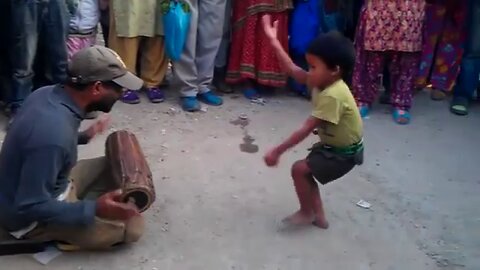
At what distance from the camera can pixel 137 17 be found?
535cm

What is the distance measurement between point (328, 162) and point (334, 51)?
0.57 m

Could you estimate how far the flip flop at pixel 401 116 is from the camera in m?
5.53

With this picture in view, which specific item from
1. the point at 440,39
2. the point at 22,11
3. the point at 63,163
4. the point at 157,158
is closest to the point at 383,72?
the point at 440,39

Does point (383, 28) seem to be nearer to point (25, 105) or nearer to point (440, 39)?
point (440, 39)

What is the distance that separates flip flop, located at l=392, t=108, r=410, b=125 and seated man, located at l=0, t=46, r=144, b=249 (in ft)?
8.45

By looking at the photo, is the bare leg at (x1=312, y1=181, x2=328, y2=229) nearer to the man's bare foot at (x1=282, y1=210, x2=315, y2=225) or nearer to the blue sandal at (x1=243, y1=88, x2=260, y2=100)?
the man's bare foot at (x1=282, y1=210, x2=315, y2=225)

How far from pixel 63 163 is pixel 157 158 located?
1.41 metres

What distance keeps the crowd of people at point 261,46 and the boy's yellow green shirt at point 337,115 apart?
154 centimetres

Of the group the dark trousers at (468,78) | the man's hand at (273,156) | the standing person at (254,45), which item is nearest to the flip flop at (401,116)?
the dark trousers at (468,78)

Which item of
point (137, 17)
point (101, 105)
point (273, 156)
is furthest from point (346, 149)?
point (137, 17)

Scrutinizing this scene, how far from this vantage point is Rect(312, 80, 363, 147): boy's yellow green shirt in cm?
368

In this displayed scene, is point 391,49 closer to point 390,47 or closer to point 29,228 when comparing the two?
point 390,47

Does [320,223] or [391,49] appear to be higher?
[391,49]

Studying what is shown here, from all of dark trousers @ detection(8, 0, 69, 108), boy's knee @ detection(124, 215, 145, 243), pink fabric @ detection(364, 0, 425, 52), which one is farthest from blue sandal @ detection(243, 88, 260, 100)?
boy's knee @ detection(124, 215, 145, 243)
